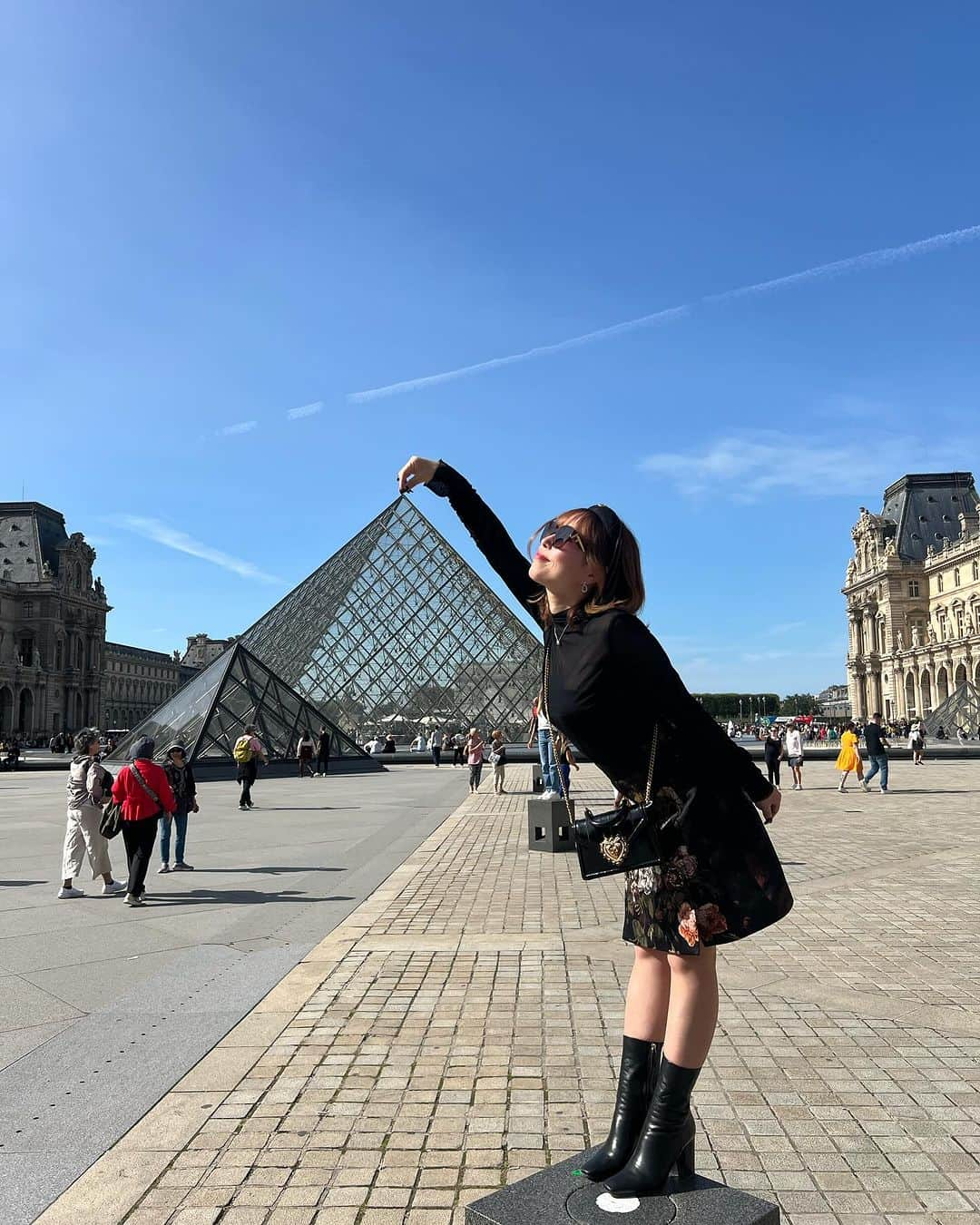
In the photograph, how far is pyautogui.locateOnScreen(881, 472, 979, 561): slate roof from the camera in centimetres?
9550

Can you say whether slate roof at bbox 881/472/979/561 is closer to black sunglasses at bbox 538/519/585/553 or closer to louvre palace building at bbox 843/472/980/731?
louvre palace building at bbox 843/472/980/731

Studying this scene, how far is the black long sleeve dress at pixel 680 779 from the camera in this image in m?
2.10

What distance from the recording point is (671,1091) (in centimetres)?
208

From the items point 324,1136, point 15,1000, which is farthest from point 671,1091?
point 15,1000

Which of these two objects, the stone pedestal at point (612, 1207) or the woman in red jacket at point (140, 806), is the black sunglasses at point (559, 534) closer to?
the stone pedestal at point (612, 1207)

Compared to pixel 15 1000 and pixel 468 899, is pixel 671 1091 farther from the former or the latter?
pixel 468 899

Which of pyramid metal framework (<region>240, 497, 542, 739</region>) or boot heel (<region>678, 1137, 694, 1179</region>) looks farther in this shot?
pyramid metal framework (<region>240, 497, 542, 739</region>)

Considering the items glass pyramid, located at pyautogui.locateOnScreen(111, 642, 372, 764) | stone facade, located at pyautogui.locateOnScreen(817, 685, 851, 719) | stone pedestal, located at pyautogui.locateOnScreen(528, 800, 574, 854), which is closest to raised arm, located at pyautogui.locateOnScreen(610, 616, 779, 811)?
stone pedestal, located at pyautogui.locateOnScreen(528, 800, 574, 854)

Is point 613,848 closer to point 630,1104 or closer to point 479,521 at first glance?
point 630,1104

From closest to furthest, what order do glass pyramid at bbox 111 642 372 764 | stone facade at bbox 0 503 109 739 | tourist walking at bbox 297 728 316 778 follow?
glass pyramid at bbox 111 642 372 764 < tourist walking at bbox 297 728 316 778 < stone facade at bbox 0 503 109 739

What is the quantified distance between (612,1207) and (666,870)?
77cm

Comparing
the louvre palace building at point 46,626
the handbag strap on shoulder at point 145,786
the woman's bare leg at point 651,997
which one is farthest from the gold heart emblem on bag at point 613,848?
the louvre palace building at point 46,626

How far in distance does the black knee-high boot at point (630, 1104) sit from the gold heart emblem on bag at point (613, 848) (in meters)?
0.44

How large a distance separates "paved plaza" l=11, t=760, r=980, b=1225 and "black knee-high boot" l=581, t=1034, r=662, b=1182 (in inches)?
21.8
